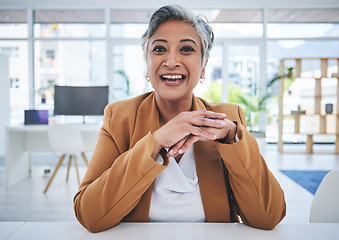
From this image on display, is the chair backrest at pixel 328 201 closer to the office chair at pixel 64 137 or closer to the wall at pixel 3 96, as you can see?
the office chair at pixel 64 137

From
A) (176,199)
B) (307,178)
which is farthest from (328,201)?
(307,178)

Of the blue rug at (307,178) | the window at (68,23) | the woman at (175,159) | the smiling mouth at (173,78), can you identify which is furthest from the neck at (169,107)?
the window at (68,23)

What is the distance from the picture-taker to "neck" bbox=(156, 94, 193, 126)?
1081mm

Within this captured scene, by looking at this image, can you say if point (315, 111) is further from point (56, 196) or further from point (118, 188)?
point (118, 188)

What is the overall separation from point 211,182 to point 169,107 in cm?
35

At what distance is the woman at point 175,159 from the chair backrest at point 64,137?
2.44 m

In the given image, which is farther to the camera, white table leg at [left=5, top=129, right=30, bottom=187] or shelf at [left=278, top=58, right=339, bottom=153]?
shelf at [left=278, top=58, right=339, bottom=153]

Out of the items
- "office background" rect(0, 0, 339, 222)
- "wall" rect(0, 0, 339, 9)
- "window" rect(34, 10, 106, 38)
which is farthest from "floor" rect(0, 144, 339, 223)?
"wall" rect(0, 0, 339, 9)

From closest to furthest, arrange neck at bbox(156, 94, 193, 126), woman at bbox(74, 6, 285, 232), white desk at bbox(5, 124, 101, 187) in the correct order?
woman at bbox(74, 6, 285, 232) → neck at bbox(156, 94, 193, 126) → white desk at bbox(5, 124, 101, 187)

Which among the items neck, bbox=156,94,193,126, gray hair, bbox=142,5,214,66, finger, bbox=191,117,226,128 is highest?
gray hair, bbox=142,5,214,66

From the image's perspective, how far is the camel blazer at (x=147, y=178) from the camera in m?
0.80

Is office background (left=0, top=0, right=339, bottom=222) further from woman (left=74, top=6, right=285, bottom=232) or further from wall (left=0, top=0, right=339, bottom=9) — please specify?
woman (left=74, top=6, right=285, bottom=232)

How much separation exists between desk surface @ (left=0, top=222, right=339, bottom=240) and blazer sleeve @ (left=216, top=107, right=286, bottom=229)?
54 millimetres

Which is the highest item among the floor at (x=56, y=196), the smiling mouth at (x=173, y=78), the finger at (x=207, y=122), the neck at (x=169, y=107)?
the smiling mouth at (x=173, y=78)
